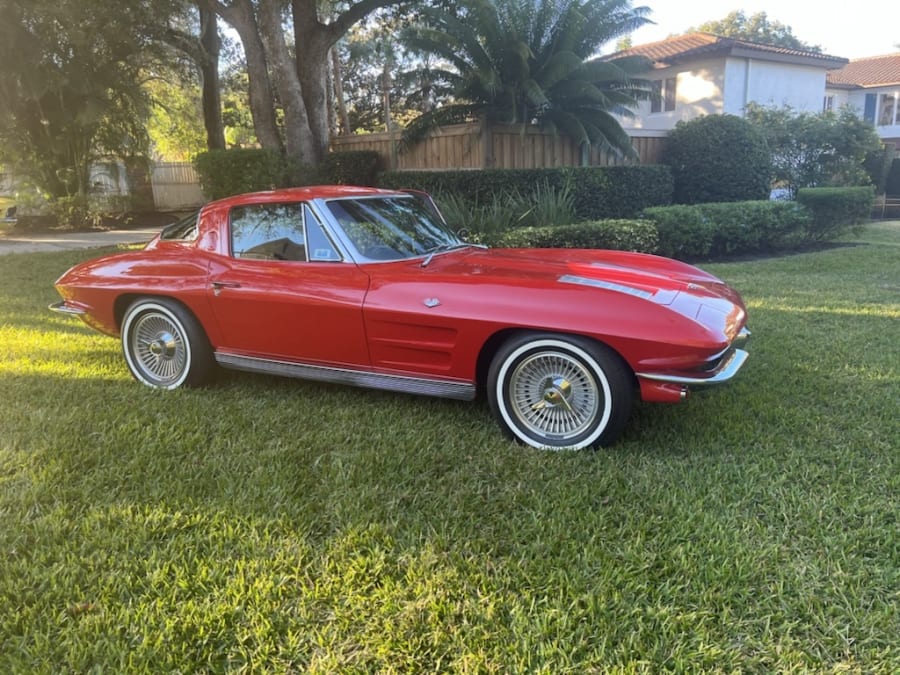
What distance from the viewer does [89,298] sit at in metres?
4.80

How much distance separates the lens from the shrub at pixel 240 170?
12.9 m

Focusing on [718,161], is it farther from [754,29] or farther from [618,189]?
[754,29]

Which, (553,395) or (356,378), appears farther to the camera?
(356,378)

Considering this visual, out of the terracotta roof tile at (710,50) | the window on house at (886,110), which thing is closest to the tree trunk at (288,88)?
the terracotta roof tile at (710,50)

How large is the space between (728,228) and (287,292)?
8.80 m

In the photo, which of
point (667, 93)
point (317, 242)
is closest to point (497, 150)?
point (317, 242)

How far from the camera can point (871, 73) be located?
3553 centimetres

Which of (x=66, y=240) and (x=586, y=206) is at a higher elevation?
(x=586, y=206)

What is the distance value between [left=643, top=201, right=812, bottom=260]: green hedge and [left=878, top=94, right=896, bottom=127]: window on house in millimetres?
28623

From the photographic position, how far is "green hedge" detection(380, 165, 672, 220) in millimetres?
11305

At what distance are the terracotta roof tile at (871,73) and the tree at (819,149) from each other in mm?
20410

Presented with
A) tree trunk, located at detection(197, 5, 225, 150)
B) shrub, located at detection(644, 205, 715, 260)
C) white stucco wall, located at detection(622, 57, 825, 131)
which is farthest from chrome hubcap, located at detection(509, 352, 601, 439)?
white stucco wall, located at detection(622, 57, 825, 131)

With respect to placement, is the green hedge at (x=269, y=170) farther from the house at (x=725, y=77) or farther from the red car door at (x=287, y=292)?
the house at (x=725, y=77)

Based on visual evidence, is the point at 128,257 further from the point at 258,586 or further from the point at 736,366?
the point at 736,366
